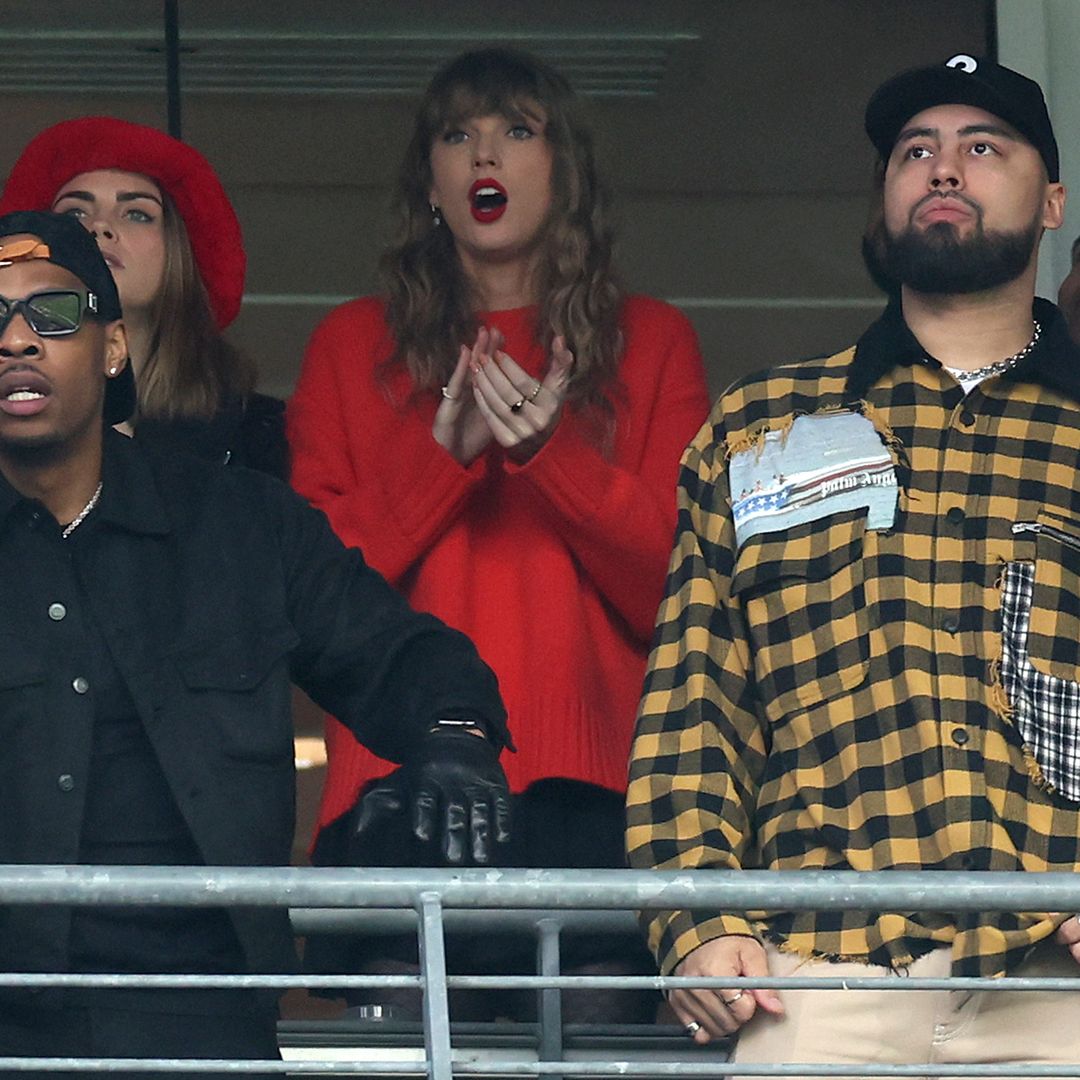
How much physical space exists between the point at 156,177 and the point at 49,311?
99 centimetres

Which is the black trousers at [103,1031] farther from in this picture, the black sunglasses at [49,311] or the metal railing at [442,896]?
the black sunglasses at [49,311]

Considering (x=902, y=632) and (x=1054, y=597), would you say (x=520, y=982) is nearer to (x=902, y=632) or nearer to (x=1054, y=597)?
(x=902, y=632)

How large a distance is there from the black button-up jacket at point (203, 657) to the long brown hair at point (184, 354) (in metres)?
0.65

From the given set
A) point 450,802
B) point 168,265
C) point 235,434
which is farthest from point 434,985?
point 168,265

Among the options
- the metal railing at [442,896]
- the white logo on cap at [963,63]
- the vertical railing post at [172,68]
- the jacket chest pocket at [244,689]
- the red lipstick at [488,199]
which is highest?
the vertical railing post at [172,68]

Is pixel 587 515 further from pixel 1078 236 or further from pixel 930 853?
pixel 1078 236

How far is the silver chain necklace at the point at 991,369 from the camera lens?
470cm

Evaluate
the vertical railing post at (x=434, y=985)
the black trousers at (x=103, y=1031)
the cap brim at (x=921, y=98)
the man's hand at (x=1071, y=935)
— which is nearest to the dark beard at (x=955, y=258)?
the cap brim at (x=921, y=98)

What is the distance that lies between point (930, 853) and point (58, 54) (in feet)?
10.8

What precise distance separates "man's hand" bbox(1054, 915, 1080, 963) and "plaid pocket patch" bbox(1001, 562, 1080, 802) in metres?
0.19

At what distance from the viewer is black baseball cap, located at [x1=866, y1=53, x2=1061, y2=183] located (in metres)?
4.83

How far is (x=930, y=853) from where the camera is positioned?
4.29 meters

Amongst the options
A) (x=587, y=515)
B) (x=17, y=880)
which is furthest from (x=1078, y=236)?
(x=17, y=880)

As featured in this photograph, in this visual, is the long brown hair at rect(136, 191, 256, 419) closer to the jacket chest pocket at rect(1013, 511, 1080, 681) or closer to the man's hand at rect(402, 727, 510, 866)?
the man's hand at rect(402, 727, 510, 866)
